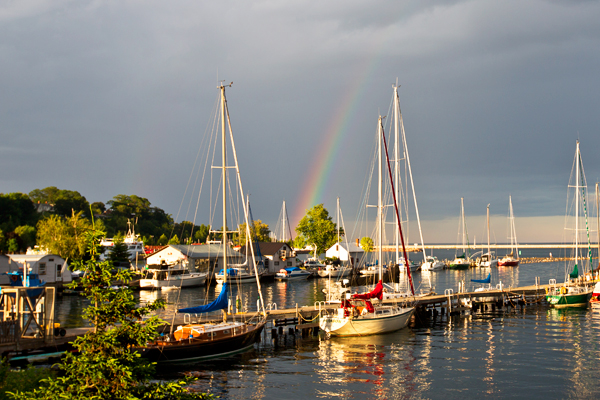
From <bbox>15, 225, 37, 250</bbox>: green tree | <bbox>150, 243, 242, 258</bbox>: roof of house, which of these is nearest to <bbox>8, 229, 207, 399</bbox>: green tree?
<bbox>150, 243, 242, 258</bbox>: roof of house

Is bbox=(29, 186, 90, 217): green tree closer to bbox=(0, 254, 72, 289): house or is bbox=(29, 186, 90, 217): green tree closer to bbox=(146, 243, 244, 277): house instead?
bbox=(146, 243, 244, 277): house

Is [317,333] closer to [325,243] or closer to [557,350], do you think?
[557,350]

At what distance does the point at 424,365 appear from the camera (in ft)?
100

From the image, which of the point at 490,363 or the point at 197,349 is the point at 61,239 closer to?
the point at 197,349

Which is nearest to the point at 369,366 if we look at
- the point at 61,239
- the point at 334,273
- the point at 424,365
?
the point at 424,365

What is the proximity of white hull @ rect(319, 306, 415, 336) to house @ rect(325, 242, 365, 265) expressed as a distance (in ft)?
278

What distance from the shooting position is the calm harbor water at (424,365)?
25391 millimetres

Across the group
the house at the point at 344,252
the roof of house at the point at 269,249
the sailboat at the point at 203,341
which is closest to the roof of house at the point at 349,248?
the house at the point at 344,252

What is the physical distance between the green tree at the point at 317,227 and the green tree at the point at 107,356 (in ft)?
414

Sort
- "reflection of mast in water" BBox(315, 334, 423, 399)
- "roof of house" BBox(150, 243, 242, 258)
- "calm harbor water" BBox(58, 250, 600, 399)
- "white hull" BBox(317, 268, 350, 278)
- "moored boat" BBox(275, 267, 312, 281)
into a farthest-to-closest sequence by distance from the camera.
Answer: "white hull" BBox(317, 268, 350, 278) < "moored boat" BBox(275, 267, 312, 281) < "roof of house" BBox(150, 243, 242, 258) < "reflection of mast in water" BBox(315, 334, 423, 399) < "calm harbor water" BBox(58, 250, 600, 399)

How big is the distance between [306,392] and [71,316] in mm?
32966

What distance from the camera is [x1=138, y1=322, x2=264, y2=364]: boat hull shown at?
28.3m

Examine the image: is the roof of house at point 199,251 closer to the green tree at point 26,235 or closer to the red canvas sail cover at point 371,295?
the green tree at point 26,235

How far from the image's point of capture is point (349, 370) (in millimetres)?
29531
